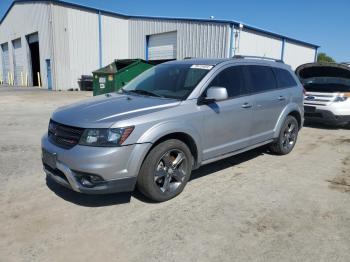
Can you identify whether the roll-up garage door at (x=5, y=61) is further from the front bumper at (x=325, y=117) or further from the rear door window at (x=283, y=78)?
the rear door window at (x=283, y=78)

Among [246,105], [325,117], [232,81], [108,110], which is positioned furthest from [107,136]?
[325,117]

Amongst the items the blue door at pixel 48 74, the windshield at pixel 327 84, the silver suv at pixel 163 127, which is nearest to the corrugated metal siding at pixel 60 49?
the blue door at pixel 48 74

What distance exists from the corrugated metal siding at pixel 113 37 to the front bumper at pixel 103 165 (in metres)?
22.4

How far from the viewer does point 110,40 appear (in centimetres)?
2491

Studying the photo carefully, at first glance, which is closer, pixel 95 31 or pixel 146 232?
pixel 146 232

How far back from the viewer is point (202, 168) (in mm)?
5344

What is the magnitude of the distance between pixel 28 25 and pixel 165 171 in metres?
28.0

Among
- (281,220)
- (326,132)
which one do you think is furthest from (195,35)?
(281,220)

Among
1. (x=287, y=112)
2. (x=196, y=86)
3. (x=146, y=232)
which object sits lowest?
(x=146, y=232)

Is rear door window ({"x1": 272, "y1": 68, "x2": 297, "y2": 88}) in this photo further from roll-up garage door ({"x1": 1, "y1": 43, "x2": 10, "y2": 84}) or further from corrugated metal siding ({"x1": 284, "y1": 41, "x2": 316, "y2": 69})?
roll-up garage door ({"x1": 1, "y1": 43, "x2": 10, "y2": 84})

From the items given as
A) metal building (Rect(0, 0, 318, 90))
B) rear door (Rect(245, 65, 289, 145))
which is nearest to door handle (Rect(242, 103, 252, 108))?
rear door (Rect(245, 65, 289, 145))

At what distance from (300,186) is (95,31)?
73.8 feet

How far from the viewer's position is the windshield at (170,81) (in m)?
4.46

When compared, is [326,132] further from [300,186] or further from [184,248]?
[184,248]
